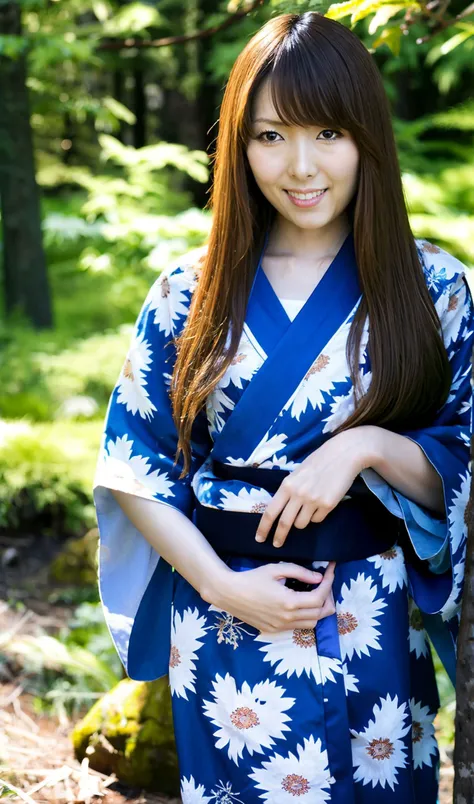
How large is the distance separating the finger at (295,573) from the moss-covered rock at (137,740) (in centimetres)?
99

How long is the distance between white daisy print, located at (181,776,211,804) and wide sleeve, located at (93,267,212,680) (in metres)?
0.24

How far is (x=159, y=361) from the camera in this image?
6.06ft

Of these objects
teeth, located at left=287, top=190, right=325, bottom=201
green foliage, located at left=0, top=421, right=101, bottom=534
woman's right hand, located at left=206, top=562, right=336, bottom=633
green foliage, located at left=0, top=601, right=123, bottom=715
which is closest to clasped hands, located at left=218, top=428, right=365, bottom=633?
woman's right hand, located at left=206, top=562, right=336, bottom=633

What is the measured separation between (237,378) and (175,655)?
59 cm

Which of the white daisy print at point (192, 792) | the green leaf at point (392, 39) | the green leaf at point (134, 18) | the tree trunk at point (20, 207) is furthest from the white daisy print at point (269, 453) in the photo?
the tree trunk at point (20, 207)

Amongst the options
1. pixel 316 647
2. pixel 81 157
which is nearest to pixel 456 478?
pixel 316 647

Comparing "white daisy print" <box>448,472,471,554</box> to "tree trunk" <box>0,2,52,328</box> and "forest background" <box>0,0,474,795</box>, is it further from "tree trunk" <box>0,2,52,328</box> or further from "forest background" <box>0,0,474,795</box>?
"tree trunk" <box>0,2,52,328</box>

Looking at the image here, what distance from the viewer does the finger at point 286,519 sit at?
1.62 meters

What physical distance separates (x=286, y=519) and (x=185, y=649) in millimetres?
388

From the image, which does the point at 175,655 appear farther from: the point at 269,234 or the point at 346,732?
the point at 269,234

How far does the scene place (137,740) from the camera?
2.43 metres

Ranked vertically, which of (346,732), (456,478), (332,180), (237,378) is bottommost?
(346,732)

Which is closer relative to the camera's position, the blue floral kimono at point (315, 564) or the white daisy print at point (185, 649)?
the blue floral kimono at point (315, 564)

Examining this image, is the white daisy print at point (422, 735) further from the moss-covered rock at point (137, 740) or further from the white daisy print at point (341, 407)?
the moss-covered rock at point (137, 740)
